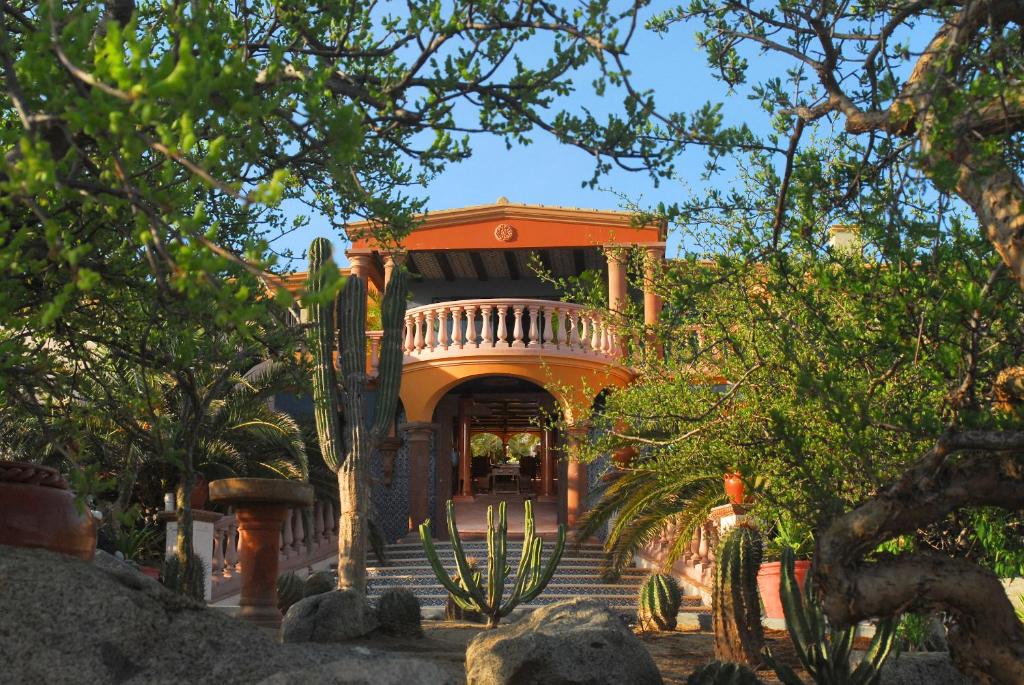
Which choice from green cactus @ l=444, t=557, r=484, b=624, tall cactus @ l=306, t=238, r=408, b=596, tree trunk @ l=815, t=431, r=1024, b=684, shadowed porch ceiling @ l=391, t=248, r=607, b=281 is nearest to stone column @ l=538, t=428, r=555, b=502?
shadowed porch ceiling @ l=391, t=248, r=607, b=281

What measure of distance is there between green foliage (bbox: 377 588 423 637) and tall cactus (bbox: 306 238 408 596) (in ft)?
6.59

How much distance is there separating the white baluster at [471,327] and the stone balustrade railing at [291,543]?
3.84 metres

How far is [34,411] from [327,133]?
2254mm

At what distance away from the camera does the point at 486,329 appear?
20.0m

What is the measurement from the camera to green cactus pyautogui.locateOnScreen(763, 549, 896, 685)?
6842mm

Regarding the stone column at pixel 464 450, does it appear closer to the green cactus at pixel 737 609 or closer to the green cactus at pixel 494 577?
the green cactus at pixel 494 577

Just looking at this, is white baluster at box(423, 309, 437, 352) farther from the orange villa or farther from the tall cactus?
the tall cactus

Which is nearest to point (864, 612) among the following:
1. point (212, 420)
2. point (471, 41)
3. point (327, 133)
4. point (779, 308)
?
point (779, 308)

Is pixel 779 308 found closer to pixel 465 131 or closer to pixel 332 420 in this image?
pixel 465 131

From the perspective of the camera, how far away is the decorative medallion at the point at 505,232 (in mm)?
21578

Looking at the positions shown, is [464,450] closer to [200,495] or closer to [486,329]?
[486,329]

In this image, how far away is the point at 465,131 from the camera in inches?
227

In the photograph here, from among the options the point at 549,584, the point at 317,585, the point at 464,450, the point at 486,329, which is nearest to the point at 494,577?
the point at 317,585

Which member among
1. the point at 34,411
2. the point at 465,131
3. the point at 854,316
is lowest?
the point at 34,411
